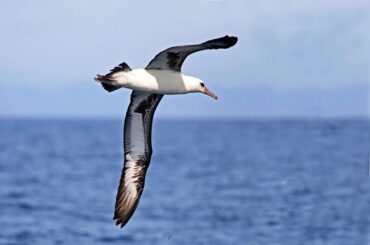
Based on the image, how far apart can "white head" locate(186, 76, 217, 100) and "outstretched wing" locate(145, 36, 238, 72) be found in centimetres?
25

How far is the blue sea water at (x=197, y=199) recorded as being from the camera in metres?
36.2

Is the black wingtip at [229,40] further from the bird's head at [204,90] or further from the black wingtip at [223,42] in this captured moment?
the bird's head at [204,90]

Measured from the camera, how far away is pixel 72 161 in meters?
69.8

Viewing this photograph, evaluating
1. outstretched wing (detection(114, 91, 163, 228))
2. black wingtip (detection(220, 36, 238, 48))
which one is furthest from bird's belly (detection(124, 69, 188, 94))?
outstretched wing (detection(114, 91, 163, 228))

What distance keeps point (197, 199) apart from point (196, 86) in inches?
1253

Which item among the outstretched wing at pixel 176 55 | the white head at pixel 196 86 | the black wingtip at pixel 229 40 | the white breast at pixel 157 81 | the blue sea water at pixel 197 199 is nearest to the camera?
the black wingtip at pixel 229 40

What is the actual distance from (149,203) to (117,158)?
26199mm

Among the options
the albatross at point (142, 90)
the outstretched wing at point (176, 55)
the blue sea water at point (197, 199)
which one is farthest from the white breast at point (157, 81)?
the blue sea water at point (197, 199)

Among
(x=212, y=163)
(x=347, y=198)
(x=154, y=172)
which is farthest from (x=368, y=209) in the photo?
(x=212, y=163)

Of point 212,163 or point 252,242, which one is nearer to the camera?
point 252,242

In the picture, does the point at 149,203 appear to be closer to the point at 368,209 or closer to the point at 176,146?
the point at 368,209

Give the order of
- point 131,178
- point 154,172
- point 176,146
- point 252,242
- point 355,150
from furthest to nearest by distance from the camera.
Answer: point 176,146 → point 355,150 → point 154,172 → point 252,242 → point 131,178

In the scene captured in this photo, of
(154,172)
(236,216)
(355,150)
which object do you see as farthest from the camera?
(355,150)

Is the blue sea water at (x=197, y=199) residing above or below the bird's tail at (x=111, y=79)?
below
